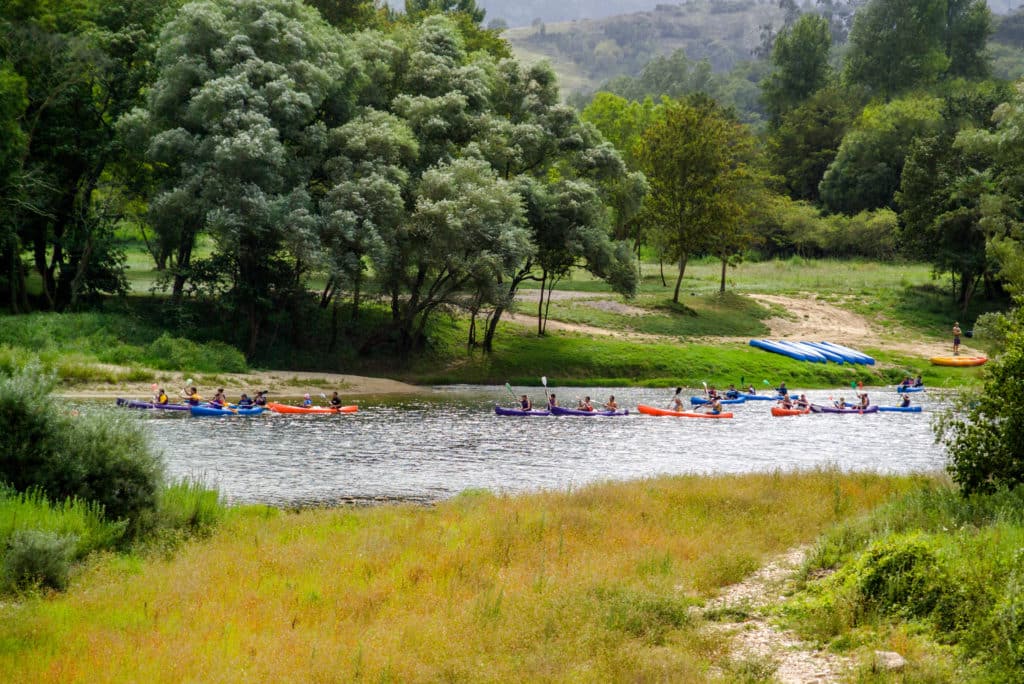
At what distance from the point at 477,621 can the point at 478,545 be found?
442cm

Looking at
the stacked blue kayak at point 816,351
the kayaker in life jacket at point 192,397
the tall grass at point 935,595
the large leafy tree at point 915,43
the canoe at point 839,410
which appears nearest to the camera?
the tall grass at point 935,595

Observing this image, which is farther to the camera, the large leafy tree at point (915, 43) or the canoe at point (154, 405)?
the large leafy tree at point (915, 43)

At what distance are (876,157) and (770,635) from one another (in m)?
100

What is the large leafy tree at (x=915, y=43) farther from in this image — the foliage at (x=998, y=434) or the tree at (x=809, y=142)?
the foliage at (x=998, y=434)

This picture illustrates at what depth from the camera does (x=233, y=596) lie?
13.6 m

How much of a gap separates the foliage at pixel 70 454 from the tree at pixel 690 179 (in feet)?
185

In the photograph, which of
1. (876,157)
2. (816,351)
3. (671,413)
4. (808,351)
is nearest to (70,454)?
(671,413)

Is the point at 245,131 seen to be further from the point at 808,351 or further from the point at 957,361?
the point at 957,361

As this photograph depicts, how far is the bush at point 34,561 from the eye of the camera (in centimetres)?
1377

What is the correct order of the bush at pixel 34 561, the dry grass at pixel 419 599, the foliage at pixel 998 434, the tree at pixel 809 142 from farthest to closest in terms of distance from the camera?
the tree at pixel 809 142, the foliage at pixel 998 434, the bush at pixel 34 561, the dry grass at pixel 419 599

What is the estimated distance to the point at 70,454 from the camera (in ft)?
57.3

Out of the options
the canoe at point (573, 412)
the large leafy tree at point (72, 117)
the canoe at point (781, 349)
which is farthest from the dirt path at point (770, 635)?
the canoe at point (781, 349)

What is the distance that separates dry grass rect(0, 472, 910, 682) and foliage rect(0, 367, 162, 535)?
6.19ft

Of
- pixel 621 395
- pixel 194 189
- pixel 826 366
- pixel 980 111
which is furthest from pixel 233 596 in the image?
pixel 980 111
